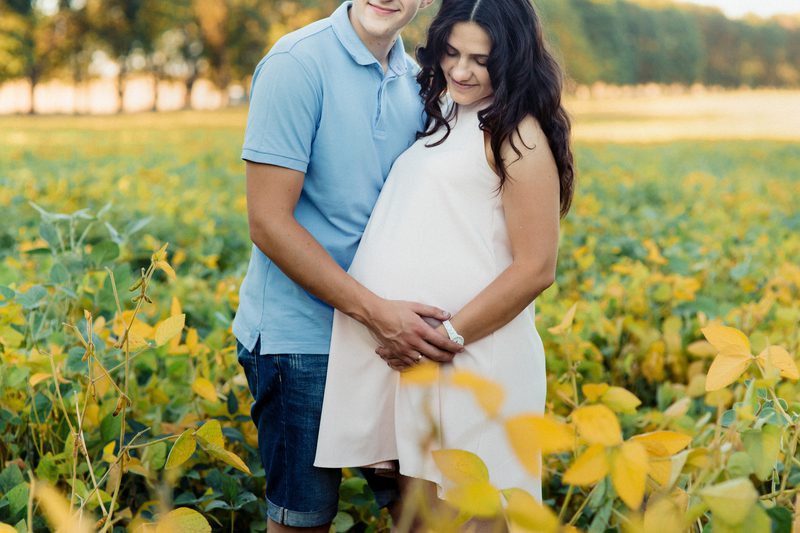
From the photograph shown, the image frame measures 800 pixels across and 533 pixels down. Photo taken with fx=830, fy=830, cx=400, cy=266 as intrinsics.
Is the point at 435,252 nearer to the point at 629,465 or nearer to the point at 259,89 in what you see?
the point at 259,89

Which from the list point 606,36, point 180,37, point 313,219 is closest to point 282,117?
point 313,219

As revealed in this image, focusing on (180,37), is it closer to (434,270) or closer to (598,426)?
Result: (434,270)

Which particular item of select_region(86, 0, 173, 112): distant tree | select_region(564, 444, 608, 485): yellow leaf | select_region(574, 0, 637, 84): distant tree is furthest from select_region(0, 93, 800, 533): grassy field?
select_region(574, 0, 637, 84): distant tree

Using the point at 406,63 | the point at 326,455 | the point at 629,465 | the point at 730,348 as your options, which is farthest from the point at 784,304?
the point at 629,465

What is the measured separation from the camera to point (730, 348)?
1.02 m

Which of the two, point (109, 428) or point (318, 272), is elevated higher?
point (318, 272)

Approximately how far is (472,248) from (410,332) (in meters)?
0.21

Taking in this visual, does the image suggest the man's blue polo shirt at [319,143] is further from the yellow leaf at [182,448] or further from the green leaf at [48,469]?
the yellow leaf at [182,448]

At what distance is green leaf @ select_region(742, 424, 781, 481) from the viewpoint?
3.12ft

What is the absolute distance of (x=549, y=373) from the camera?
2541 millimetres

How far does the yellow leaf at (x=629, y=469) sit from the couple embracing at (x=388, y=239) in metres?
0.92

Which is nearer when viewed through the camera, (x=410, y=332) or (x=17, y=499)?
(x=17, y=499)

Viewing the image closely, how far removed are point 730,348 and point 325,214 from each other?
3.10ft

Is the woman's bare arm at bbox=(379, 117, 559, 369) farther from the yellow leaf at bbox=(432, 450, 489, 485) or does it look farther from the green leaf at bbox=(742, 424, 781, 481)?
the yellow leaf at bbox=(432, 450, 489, 485)
